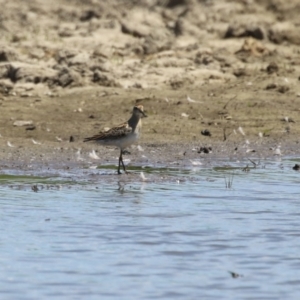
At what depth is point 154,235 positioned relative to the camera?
9672 millimetres

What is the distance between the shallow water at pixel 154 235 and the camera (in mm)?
8125

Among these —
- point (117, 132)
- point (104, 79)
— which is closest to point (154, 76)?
point (104, 79)

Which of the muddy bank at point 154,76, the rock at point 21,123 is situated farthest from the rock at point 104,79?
the rock at point 21,123

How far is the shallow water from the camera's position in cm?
812

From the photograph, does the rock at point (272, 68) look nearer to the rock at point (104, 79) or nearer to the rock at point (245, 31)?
the rock at point (245, 31)

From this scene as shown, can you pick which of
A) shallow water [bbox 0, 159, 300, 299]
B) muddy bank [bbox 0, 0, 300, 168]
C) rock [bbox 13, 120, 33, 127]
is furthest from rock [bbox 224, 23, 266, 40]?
shallow water [bbox 0, 159, 300, 299]

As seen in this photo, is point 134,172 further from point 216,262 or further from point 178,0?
point 178,0

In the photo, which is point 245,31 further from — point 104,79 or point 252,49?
point 104,79

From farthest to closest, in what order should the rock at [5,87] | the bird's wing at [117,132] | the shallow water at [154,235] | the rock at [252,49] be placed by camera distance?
the rock at [252,49], the rock at [5,87], the bird's wing at [117,132], the shallow water at [154,235]

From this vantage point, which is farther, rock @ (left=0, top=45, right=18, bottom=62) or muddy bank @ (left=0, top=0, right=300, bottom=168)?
rock @ (left=0, top=45, right=18, bottom=62)

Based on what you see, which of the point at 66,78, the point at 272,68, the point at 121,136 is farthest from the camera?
the point at 272,68

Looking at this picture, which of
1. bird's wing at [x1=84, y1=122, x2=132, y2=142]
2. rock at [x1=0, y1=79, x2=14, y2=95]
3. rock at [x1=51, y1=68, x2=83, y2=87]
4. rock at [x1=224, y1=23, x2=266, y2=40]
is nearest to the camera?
bird's wing at [x1=84, y1=122, x2=132, y2=142]

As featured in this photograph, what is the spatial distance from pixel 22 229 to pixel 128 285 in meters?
1.89

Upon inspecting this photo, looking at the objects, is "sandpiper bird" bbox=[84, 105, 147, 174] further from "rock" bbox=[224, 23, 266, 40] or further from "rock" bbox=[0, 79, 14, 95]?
"rock" bbox=[224, 23, 266, 40]
